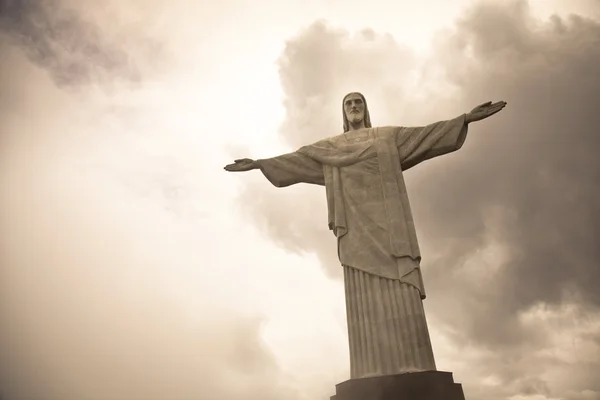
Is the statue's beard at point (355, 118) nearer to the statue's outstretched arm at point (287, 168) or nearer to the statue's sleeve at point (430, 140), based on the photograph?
the statue's sleeve at point (430, 140)

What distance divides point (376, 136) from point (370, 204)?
132 centimetres

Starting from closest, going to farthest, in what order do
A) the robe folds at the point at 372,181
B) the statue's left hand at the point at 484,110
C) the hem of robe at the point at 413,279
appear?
the hem of robe at the point at 413,279 → the robe folds at the point at 372,181 → the statue's left hand at the point at 484,110

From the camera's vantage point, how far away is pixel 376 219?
23.2ft

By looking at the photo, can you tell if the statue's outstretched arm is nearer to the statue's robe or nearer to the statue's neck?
the statue's robe

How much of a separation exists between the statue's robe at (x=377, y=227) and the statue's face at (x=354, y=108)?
320mm

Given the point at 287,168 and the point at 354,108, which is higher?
the point at 354,108

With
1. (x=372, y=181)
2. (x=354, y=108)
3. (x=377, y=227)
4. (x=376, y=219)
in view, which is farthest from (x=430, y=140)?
(x=377, y=227)

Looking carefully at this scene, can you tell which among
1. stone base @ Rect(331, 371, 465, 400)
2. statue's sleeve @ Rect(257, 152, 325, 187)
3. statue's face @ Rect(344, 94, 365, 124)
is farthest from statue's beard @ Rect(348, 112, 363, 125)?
stone base @ Rect(331, 371, 465, 400)

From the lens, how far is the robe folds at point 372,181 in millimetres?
6730

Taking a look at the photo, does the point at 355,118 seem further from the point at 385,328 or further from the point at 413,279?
the point at 385,328

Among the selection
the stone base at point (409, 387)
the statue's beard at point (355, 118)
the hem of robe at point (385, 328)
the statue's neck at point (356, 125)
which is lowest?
the stone base at point (409, 387)

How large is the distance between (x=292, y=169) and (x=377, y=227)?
1972mm

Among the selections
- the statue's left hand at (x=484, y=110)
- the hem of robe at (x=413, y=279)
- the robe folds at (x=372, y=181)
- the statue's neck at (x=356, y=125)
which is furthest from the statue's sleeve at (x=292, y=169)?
the statue's left hand at (x=484, y=110)

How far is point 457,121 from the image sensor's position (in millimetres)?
7543
